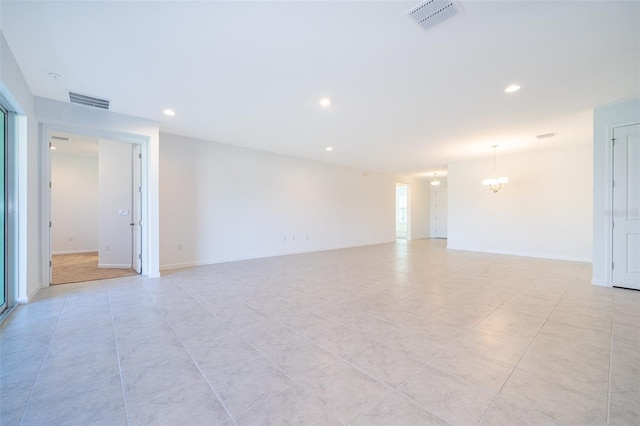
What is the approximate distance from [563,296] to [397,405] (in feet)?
11.8

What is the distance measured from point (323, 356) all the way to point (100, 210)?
6402 mm

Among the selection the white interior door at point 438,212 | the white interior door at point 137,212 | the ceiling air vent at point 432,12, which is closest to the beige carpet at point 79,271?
the white interior door at point 137,212

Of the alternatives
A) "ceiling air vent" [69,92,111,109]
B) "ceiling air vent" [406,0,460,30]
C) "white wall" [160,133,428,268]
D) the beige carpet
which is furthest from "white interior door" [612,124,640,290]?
the beige carpet

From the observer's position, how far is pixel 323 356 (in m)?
2.08

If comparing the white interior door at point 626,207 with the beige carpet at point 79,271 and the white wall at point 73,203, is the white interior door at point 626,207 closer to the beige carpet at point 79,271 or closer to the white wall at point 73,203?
the beige carpet at point 79,271

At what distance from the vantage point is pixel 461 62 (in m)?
2.81

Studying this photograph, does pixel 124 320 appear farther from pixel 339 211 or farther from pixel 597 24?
pixel 339 211

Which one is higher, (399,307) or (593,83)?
(593,83)

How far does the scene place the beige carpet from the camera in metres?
4.67

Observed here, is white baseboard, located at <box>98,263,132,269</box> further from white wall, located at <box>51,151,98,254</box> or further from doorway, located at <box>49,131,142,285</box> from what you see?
white wall, located at <box>51,151,98,254</box>

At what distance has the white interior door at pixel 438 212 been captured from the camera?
12195 millimetres

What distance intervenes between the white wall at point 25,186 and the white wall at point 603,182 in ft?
25.6

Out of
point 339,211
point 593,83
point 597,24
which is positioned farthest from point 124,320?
point 339,211

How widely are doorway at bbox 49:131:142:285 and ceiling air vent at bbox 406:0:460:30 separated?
519cm
